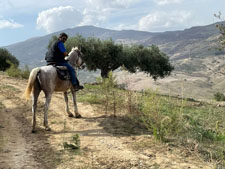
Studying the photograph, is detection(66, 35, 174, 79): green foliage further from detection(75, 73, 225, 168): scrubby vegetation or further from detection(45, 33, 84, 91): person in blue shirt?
detection(45, 33, 84, 91): person in blue shirt

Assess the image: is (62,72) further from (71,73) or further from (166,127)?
(166,127)

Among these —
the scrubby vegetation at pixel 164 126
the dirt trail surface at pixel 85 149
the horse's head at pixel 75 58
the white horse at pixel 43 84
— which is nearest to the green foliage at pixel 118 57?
the horse's head at pixel 75 58

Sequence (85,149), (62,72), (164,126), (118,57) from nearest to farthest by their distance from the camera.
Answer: (85,149) < (164,126) < (62,72) < (118,57)

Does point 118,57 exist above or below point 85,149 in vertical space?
above

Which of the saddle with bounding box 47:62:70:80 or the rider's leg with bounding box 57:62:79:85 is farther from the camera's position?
the rider's leg with bounding box 57:62:79:85

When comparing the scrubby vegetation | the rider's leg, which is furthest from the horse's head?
the scrubby vegetation

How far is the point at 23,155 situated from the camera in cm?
661

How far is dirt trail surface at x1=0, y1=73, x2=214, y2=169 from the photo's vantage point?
594cm

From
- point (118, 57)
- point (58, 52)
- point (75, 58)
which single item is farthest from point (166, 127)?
point (118, 57)

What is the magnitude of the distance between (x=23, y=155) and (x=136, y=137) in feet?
12.1

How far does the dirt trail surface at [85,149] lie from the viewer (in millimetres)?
5941

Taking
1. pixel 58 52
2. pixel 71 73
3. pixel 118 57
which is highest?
pixel 118 57

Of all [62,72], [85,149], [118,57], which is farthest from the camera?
[118,57]

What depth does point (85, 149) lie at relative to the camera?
7059 millimetres
